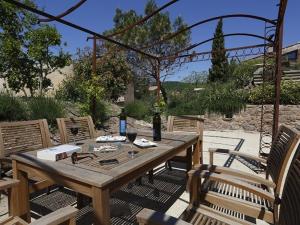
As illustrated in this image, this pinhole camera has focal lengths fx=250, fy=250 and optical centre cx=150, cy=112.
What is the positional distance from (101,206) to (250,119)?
841 centimetres

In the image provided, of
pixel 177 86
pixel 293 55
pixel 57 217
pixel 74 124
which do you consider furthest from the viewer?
pixel 293 55

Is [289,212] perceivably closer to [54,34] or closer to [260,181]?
[260,181]

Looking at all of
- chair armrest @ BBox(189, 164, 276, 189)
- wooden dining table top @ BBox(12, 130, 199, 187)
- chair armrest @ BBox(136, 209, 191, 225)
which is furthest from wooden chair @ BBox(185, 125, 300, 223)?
chair armrest @ BBox(136, 209, 191, 225)

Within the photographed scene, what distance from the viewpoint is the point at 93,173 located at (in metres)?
1.65

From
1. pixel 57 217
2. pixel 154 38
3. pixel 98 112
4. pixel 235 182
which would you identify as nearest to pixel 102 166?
pixel 57 217

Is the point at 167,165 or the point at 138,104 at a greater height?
the point at 138,104

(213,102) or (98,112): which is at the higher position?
(213,102)

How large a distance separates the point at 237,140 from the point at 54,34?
639 cm

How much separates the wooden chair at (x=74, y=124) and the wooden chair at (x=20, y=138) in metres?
0.17

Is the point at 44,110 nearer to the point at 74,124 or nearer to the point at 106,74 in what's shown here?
the point at 74,124

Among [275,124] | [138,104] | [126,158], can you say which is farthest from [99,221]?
[138,104]

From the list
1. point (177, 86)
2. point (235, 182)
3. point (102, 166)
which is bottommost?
point (235, 182)

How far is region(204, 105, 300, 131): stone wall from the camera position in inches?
330

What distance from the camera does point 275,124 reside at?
4.16 metres
